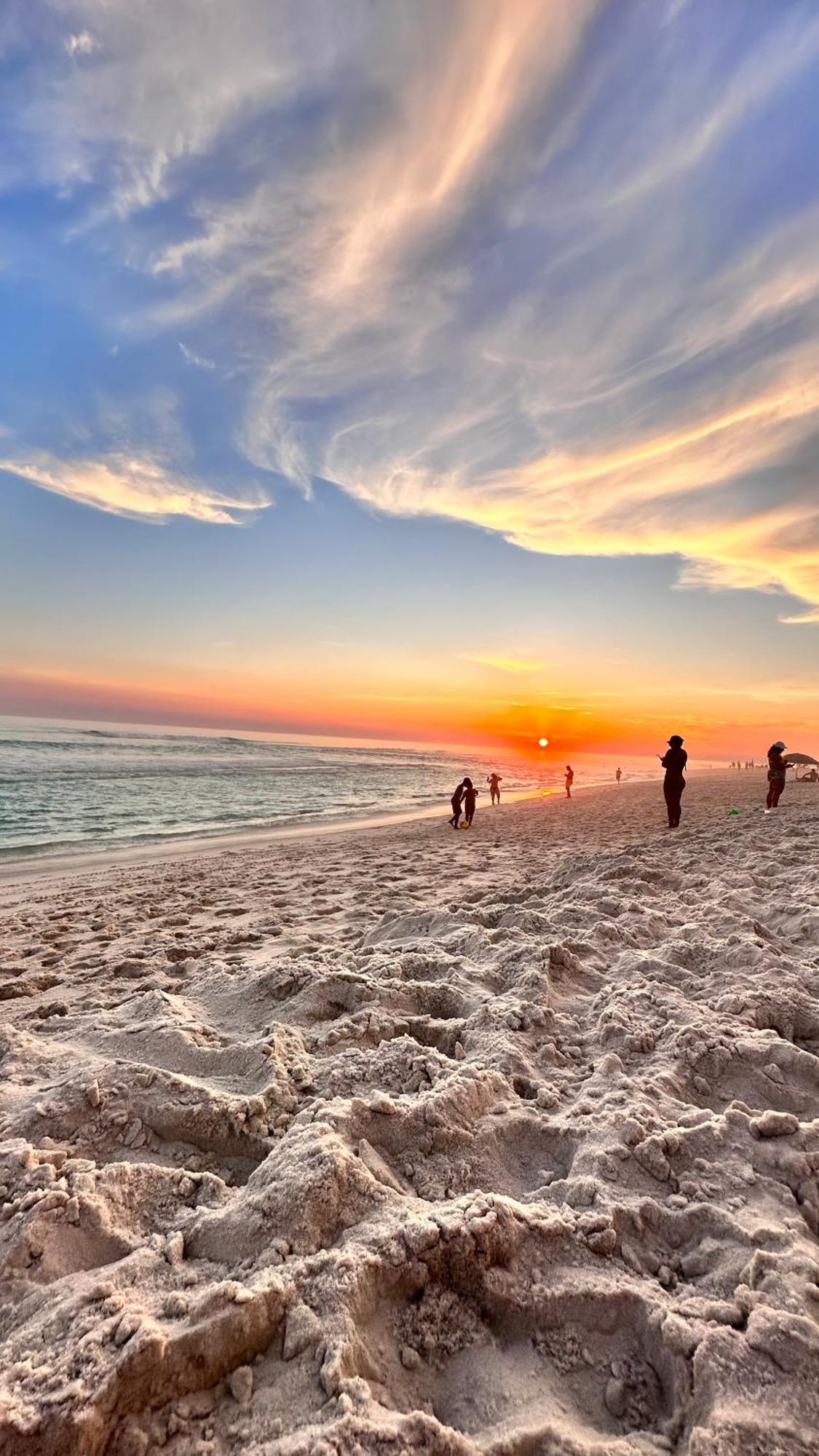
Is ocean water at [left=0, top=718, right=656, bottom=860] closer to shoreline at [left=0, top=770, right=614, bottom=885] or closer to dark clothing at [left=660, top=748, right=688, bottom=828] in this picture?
shoreline at [left=0, top=770, right=614, bottom=885]

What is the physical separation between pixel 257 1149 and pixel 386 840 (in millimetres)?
11856

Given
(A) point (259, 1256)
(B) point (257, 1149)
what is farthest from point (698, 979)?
(A) point (259, 1256)

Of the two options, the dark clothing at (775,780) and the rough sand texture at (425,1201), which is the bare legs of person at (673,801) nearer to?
the dark clothing at (775,780)

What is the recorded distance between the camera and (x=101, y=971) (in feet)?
17.1

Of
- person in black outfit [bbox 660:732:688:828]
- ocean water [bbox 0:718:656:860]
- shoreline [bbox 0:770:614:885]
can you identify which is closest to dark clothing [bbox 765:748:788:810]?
person in black outfit [bbox 660:732:688:828]

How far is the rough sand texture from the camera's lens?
150cm

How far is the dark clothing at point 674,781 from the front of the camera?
1332 cm

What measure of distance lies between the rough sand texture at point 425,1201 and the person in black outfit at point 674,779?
890cm

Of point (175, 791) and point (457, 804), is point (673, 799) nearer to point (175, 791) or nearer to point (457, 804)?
point (457, 804)

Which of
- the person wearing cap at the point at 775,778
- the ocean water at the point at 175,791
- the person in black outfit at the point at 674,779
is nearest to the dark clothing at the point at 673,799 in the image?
the person in black outfit at the point at 674,779

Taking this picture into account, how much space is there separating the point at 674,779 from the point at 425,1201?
12.8 m

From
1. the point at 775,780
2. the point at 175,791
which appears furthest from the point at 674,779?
the point at 175,791

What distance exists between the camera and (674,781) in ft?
44.4

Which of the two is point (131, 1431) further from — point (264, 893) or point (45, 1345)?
point (264, 893)
